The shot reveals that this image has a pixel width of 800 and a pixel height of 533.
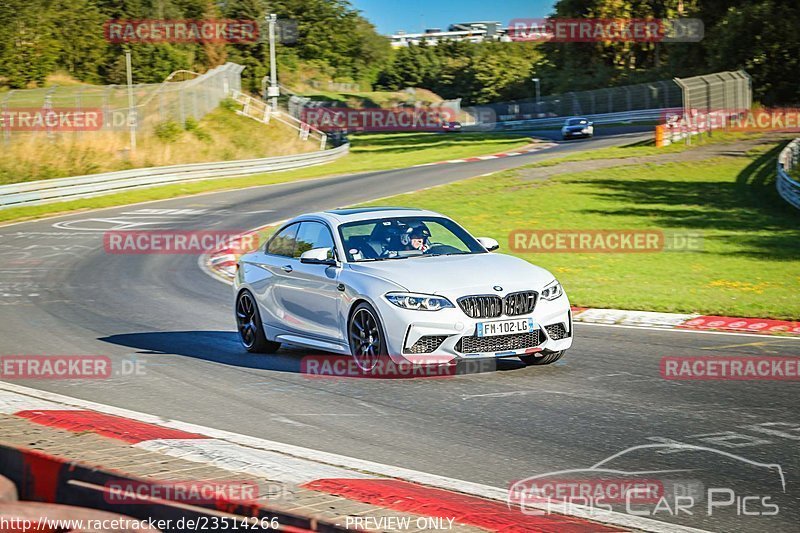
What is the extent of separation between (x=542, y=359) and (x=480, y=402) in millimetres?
1834

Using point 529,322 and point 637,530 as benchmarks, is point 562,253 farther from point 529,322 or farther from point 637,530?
point 637,530

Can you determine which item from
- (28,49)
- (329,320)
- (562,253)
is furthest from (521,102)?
(329,320)

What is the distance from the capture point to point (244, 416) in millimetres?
8578

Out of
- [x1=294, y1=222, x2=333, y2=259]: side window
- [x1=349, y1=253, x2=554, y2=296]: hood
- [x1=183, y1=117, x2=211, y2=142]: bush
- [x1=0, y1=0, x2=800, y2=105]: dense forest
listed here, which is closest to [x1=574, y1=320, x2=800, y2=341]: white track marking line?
[x1=349, y1=253, x2=554, y2=296]: hood

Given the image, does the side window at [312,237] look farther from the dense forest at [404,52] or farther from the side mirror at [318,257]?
the dense forest at [404,52]

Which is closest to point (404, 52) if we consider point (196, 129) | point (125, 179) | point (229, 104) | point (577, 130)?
point (577, 130)

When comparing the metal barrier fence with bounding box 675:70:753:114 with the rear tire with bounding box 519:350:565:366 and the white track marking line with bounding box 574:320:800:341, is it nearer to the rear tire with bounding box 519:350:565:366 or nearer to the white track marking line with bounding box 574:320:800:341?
the white track marking line with bounding box 574:320:800:341

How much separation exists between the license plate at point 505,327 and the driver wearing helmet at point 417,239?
65.2 inches

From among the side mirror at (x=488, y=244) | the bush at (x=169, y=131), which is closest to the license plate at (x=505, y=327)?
the side mirror at (x=488, y=244)

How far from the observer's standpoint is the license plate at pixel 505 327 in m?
9.70

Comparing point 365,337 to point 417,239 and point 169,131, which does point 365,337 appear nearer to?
point 417,239

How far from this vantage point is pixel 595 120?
8594 centimetres

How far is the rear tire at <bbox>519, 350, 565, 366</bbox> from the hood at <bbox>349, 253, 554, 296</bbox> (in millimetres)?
723

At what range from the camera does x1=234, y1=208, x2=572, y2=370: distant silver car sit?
32.0 feet
